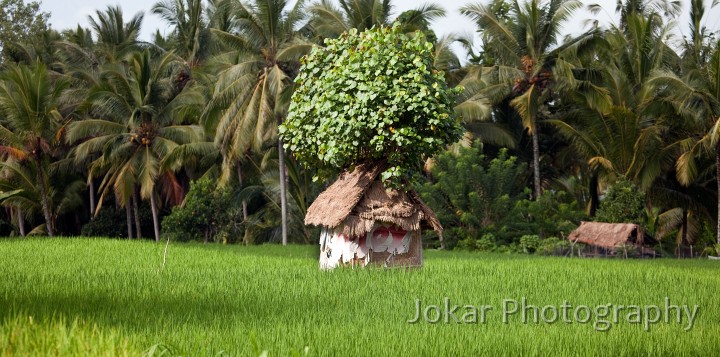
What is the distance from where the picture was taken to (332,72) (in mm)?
11555

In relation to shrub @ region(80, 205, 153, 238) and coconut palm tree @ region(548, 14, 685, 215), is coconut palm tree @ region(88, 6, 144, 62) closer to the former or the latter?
shrub @ region(80, 205, 153, 238)

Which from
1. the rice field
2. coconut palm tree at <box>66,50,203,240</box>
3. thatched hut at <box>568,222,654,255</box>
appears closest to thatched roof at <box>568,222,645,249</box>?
thatched hut at <box>568,222,654,255</box>

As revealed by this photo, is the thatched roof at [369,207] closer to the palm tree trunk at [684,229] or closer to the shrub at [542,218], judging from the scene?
the shrub at [542,218]

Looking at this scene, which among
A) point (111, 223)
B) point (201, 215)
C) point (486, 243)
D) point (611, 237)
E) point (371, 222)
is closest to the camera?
point (371, 222)

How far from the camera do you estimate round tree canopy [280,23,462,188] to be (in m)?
11.0

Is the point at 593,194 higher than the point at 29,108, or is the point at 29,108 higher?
the point at 29,108

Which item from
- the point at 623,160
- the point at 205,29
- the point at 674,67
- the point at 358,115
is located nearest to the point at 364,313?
the point at 358,115

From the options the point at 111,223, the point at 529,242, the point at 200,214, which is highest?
the point at 200,214

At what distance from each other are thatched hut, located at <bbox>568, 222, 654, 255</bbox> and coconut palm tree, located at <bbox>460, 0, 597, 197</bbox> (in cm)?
355

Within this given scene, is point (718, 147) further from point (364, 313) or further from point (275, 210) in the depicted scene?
point (364, 313)

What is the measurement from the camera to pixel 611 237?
18375 mm

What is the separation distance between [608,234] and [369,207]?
8721 millimetres

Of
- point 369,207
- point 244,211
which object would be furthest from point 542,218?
point 369,207

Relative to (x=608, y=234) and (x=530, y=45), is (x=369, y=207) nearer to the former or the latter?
(x=608, y=234)
